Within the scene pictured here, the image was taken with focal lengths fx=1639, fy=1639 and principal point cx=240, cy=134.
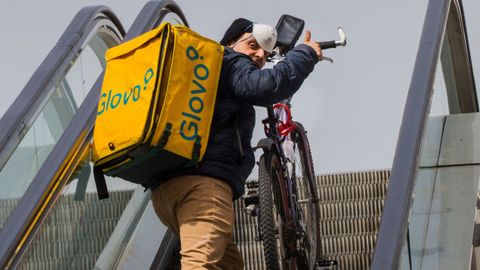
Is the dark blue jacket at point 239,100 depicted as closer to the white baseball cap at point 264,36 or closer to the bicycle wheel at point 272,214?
the white baseball cap at point 264,36

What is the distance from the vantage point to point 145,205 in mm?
8516

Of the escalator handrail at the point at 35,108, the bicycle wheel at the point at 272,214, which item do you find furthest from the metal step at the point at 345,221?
the escalator handrail at the point at 35,108

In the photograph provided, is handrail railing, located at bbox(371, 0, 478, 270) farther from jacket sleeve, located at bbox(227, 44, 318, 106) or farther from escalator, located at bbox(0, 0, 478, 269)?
jacket sleeve, located at bbox(227, 44, 318, 106)

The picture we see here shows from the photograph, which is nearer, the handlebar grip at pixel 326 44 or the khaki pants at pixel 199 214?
the khaki pants at pixel 199 214

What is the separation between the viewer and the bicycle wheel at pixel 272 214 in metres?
7.54

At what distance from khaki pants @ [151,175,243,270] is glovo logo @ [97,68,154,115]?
387 millimetres

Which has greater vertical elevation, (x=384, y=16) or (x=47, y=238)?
(x=384, y=16)

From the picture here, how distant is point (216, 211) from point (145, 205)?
1963mm

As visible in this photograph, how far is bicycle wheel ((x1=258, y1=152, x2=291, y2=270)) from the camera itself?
7535 millimetres

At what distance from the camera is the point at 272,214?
7.57 m

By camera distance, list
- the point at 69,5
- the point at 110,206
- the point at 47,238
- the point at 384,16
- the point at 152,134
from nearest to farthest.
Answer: the point at 152,134
the point at 47,238
the point at 110,206
the point at 384,16
the point at 69,5

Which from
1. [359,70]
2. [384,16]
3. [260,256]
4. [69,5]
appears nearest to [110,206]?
[260,256]

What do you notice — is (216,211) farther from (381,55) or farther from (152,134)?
(381,55)

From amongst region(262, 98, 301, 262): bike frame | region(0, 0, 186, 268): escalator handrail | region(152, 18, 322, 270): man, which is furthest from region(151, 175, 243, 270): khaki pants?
region(262, 98, 301, 262): bike frame
